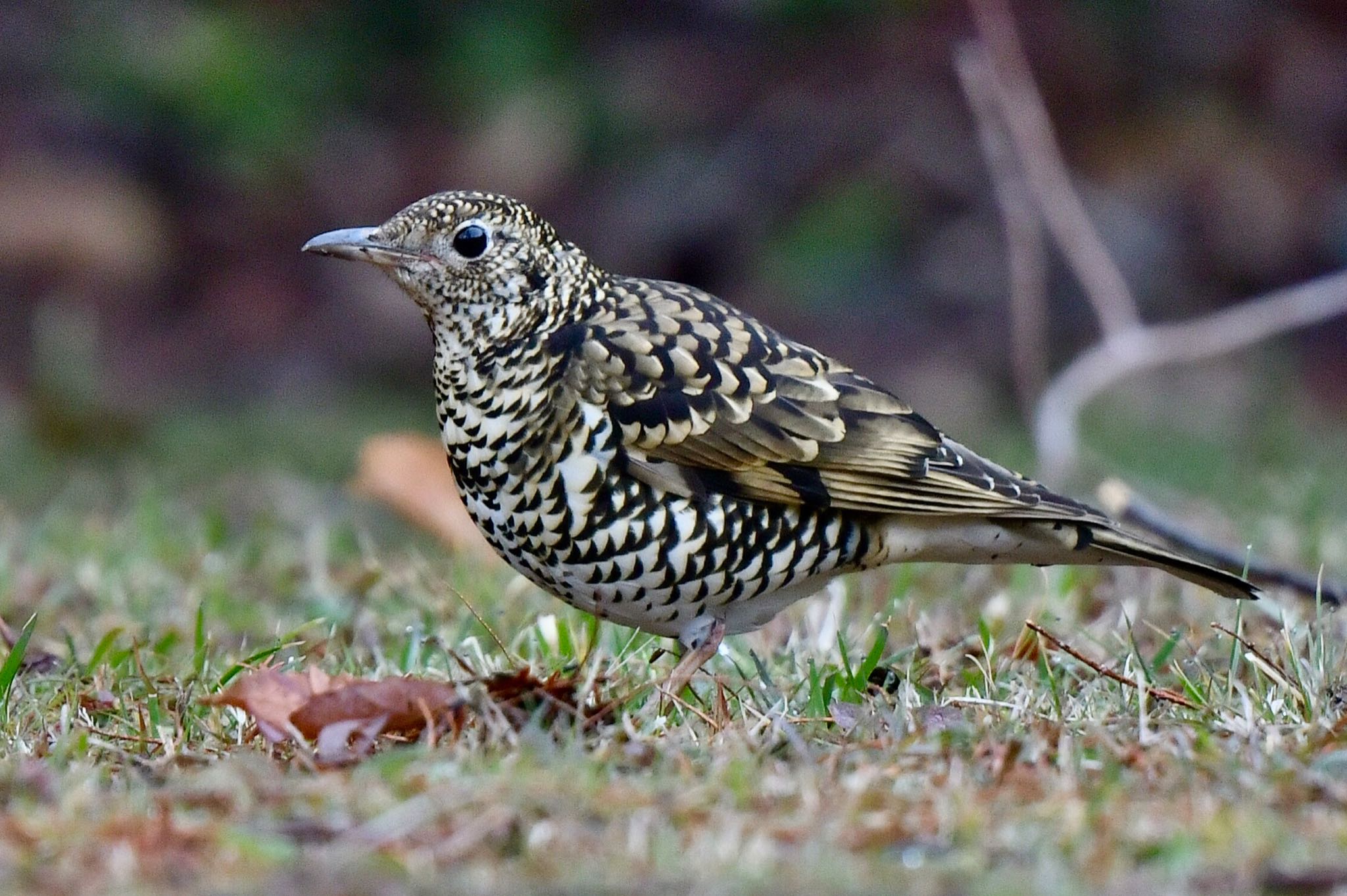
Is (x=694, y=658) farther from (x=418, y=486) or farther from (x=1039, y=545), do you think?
(x=418, y=486)

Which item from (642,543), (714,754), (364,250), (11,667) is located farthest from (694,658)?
(11,667)

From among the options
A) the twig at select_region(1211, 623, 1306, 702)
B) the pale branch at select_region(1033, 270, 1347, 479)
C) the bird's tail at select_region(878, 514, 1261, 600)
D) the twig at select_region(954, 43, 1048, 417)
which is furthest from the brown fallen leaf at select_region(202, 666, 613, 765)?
the twig at select_region(954, 43, 1048, 417)

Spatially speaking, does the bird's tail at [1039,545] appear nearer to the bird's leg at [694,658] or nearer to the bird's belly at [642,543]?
the bird's belly at [642,543]

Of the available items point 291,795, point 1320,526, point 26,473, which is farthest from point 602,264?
point 291,795

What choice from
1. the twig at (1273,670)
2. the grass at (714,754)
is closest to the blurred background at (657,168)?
the grass at (714,754)

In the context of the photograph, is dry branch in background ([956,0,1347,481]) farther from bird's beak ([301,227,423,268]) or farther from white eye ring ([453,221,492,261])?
bird's beak ([301,227,423,268])

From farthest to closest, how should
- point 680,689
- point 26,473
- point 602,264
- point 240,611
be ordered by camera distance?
point 602,264
point 26,473
point 240,611
point 680,689

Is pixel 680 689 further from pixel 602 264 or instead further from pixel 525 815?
pixel 602 264
